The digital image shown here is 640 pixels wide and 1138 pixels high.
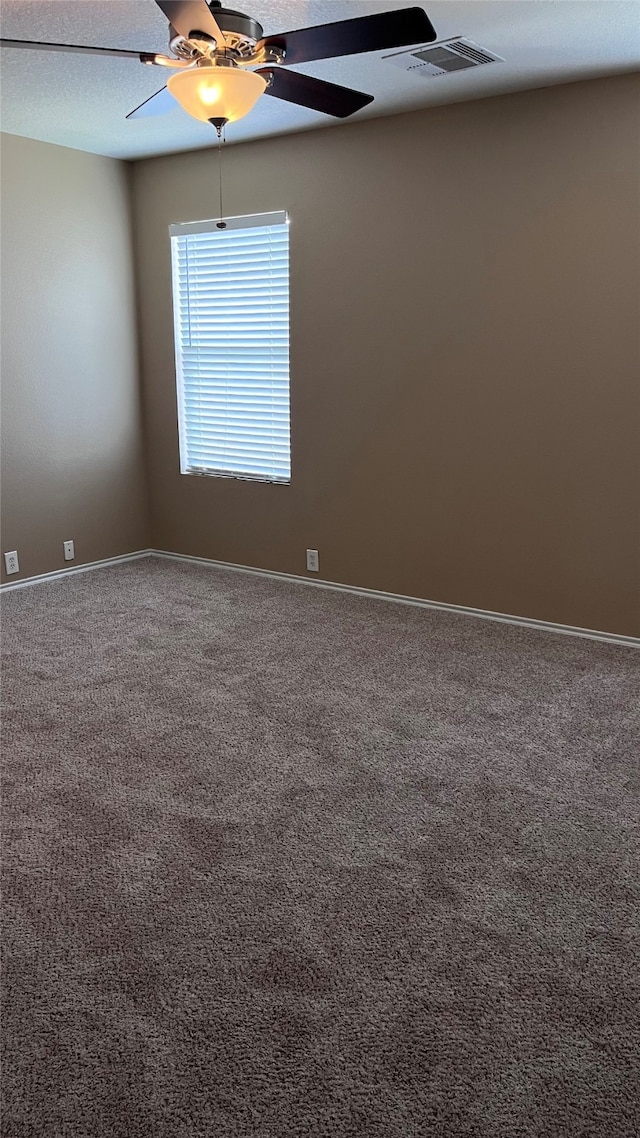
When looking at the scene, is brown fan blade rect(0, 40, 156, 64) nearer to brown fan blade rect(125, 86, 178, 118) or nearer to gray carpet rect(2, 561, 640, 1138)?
brown fan blade rect(125, 86, 178, 118)

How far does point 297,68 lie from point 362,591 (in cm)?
272

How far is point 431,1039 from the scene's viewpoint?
6.14ft

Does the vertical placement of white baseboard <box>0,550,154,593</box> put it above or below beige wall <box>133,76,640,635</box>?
below

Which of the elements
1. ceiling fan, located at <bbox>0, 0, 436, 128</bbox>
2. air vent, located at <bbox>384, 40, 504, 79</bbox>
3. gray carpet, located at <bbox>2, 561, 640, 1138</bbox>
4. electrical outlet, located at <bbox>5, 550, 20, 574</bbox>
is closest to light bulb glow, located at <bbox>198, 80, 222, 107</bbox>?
ceiling fan, located at <bbox>0, 0, 436, 128</bbox>

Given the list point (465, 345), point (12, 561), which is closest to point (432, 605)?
point (465, 345)

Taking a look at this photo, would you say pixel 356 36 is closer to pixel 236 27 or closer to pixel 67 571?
pixel 236 27

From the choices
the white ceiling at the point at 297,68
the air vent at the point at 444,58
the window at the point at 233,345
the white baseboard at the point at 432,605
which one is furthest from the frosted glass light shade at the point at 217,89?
the white baseboard at the point at 432,605

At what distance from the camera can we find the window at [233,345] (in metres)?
5.18

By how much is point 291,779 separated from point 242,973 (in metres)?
0.95

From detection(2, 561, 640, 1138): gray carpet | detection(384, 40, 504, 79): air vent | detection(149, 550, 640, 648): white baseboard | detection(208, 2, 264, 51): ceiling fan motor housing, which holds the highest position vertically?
detection(384, 40, 504, 79): air vent

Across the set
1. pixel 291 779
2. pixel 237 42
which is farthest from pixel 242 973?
pixel 237 42

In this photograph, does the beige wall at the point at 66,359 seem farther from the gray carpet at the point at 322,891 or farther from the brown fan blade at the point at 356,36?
the brown fan blade at the point at 356,36

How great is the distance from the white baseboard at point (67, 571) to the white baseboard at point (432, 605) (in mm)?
143

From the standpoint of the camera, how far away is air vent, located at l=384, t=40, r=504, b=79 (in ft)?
11.2
